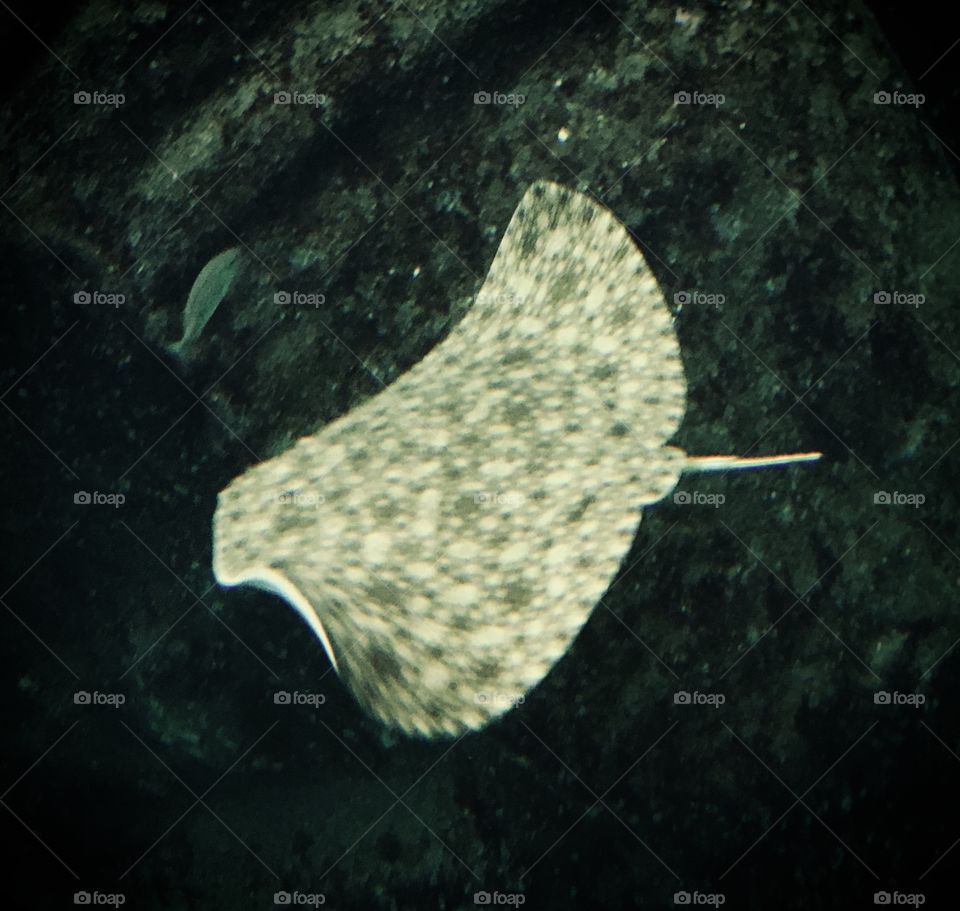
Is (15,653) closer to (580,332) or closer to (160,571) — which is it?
(160,571)

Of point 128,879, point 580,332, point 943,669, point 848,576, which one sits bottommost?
point 943,669

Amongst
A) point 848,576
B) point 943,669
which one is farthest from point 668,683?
point 943,669

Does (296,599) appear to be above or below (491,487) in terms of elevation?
above

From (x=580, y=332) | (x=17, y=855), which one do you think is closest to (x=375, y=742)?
(x=17, y=855)

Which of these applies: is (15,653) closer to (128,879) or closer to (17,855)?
(17,855)

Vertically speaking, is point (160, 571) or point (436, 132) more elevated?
point (436, 132)

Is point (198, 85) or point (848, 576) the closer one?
point (848, 576)
